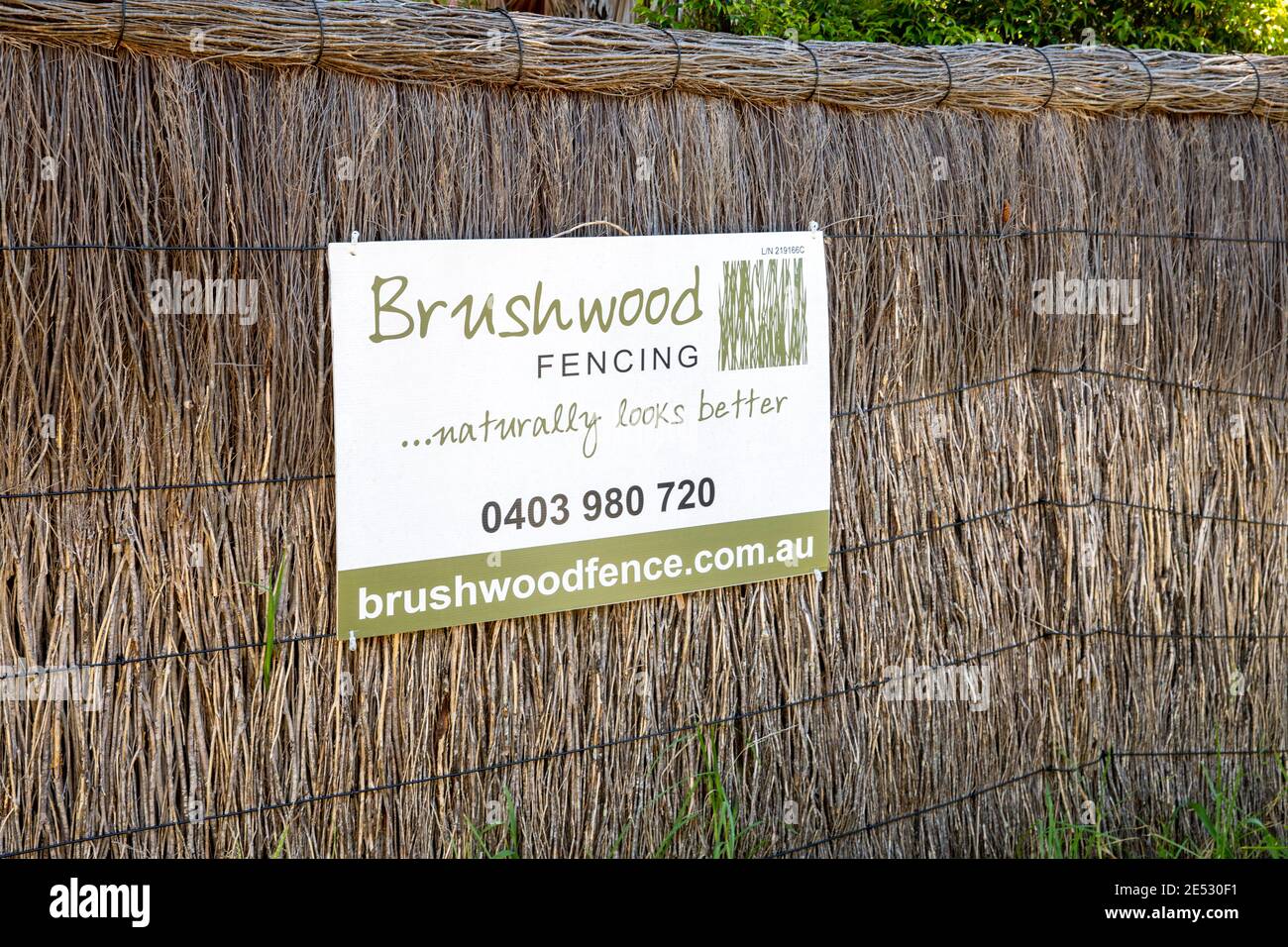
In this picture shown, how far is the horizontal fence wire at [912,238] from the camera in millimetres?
2289

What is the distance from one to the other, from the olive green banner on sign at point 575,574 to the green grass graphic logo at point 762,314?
402 millimetres

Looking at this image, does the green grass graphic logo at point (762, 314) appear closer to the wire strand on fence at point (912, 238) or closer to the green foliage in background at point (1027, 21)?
the wire strand on fence at point (912, 238)

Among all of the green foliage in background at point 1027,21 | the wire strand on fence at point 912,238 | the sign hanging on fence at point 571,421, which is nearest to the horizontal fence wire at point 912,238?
the wire strand on fence at point 912,238

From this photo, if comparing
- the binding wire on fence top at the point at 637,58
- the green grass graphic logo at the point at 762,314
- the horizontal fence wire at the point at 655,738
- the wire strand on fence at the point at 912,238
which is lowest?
the horizontal fence wire at the point at 655,738

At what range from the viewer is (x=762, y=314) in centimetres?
286

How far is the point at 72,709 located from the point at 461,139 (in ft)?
4.73

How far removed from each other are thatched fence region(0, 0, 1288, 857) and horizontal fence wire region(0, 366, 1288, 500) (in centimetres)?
1

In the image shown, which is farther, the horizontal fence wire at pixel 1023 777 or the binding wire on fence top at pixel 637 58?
the horizontal fence wire at pixel 1023 777

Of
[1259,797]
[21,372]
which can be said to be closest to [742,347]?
[21,372]

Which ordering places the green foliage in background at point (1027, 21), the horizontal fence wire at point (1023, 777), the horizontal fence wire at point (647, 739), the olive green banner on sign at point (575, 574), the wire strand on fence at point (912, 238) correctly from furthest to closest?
the green foliage in background at point (1027, 21)
the horizontal fence wire at point (1023, 777)
the olive green banner on sign at point (575, 574)
the horizontal fence wire at point (647, 739)
the wire strand on fence at point (912, 238)

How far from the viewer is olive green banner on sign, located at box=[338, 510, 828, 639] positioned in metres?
2.53

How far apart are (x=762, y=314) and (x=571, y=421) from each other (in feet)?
1.86

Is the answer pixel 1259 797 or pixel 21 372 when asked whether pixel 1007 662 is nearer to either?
pixel 1259 797

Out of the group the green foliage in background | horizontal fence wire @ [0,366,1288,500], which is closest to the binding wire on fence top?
horizontal fence wire @ [0,366,1288,500]
